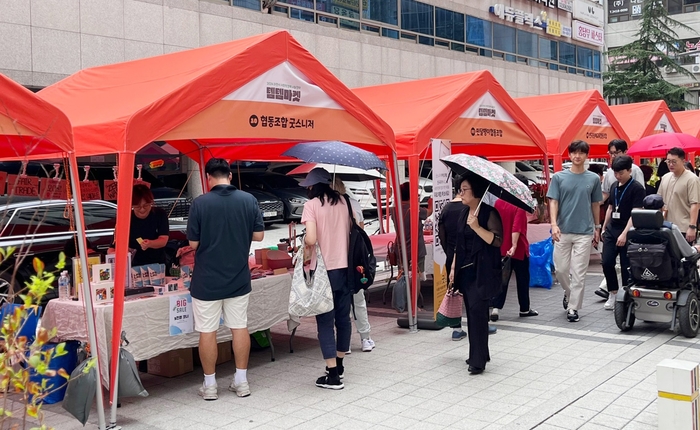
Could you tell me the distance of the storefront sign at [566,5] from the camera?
36.9 metres

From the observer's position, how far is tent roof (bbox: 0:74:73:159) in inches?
179

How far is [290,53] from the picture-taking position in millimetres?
6680

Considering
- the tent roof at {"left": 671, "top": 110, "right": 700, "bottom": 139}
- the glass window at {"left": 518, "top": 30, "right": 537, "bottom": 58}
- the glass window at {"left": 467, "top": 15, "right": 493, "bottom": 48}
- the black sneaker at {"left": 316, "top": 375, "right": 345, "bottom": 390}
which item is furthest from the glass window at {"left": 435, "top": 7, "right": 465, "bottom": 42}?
the black sneaker at {"left": 316, "top": 375, "right": 345, "bottom": 390}

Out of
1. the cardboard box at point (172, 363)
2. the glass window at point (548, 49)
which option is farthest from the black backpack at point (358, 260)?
the glass window at point (548, 49)

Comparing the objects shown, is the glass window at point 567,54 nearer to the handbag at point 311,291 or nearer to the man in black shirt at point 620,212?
the man in black shirt at point 620,212

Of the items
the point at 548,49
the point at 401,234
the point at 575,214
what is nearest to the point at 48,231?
the point at 401,234

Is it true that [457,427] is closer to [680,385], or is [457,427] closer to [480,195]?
[680,385]

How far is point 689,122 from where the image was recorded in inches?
726

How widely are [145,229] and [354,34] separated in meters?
18.8

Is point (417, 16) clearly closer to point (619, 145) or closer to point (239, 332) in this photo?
point (619, 145)

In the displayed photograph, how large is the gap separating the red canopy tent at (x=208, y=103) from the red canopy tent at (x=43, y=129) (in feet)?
0.76

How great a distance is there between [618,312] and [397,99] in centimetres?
409

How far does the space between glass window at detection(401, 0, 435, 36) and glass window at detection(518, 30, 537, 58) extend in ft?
23.6

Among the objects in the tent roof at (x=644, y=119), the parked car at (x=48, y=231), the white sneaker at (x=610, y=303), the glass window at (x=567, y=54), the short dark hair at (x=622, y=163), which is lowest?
the white sneaker at (x=610, y=303)
